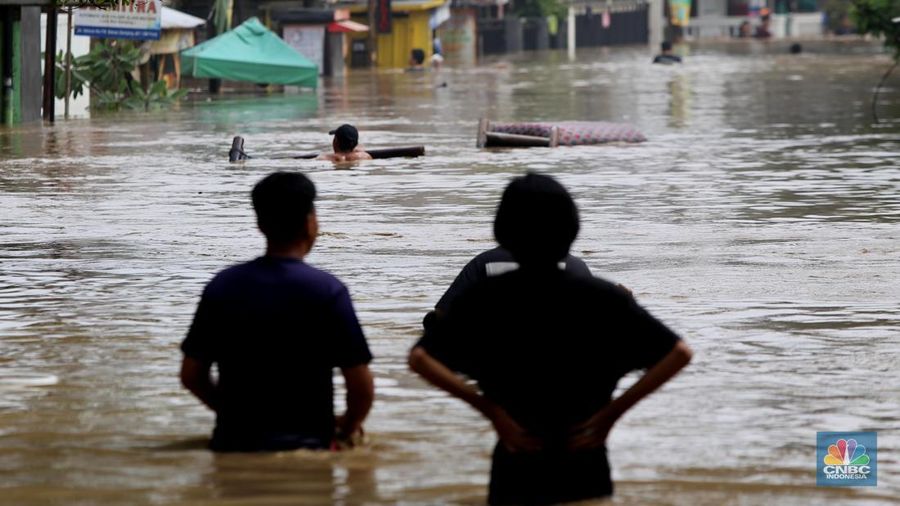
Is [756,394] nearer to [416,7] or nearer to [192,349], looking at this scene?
[192,349]

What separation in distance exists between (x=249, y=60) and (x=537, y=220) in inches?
1562

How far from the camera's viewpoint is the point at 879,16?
37.9 meters

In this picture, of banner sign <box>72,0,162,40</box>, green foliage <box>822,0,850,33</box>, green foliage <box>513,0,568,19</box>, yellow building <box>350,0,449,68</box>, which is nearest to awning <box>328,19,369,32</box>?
yellow building <box>350,0,449,68</box>

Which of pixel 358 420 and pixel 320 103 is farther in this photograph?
pixel 320 103

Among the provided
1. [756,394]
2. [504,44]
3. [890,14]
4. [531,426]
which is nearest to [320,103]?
[890,14]

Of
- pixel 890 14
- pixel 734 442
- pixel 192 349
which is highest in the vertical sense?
pixel 890 14

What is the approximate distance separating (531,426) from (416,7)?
64.8 metres

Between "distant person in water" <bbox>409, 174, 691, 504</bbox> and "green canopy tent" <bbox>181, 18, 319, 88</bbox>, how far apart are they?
3856 centimetres

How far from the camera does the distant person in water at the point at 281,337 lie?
5.59 metres

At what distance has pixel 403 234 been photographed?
48.2 ft

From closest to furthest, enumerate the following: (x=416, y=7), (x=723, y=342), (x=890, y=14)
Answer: (x=723, y=342)
(x=890, y=14)
(x=416, y=7)

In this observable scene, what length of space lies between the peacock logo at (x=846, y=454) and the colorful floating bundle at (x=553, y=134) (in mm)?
19073

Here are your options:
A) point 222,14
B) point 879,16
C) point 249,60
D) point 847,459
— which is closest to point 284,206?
point 847,459

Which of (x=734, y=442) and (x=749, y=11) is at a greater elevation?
(x=749, y=11)
